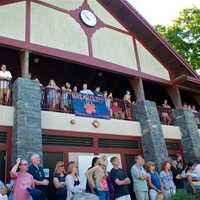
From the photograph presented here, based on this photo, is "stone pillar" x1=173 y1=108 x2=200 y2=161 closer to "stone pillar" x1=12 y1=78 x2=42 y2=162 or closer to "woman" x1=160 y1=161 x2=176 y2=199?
"woman" x1=160 y1=161 x2=176 y2=199

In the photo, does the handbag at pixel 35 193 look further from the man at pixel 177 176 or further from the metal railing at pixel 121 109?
the metal railing at pixel 121 109

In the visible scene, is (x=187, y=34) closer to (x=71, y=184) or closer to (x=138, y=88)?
(x=138, y=88)

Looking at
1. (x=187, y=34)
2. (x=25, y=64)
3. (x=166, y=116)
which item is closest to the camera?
(x=25, y=64)

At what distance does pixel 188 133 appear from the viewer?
11820 mm

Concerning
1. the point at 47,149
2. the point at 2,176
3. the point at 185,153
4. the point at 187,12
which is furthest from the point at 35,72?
the point at 187,12

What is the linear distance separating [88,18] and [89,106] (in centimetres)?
371

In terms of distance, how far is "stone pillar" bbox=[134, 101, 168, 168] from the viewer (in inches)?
403

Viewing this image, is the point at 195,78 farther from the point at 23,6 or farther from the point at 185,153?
the point at 23,6

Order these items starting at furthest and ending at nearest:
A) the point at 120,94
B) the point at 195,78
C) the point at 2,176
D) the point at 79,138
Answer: the point at 120,94
the point at 195,78
the point at 79,138
the point at 2,176

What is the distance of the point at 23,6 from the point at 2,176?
5472 millimetres

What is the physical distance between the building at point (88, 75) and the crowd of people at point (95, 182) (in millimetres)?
1425

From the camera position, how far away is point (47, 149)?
8.34 metres

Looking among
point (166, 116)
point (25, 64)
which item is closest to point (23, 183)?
point (25, 64)

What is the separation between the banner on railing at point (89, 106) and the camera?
9.48 m
